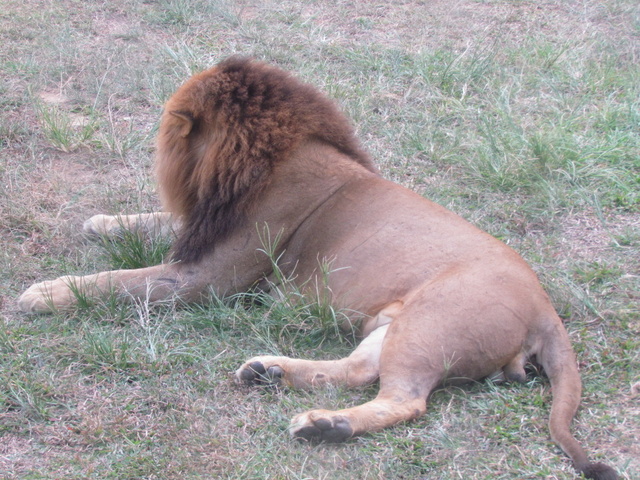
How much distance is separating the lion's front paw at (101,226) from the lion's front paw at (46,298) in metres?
0.68

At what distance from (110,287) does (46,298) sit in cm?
29

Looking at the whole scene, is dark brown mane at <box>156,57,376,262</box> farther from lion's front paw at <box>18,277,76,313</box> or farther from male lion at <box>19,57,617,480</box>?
lion's front paw at <box>18,277,76,313</box>

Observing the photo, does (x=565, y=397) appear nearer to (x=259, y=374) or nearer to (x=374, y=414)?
(x=374, y=414)

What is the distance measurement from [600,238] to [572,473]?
194 cm

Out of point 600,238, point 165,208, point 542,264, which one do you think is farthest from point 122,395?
point 600,238

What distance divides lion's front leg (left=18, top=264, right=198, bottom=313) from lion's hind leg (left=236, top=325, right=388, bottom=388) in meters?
0.65

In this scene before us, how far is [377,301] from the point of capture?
10.3ft

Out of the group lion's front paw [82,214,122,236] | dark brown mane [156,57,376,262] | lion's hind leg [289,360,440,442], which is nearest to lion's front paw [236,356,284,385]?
lion's hind leg [289,360,440,442]

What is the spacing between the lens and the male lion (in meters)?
2.79

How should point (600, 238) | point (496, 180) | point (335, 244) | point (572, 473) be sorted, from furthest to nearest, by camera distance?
point (496, 180), point (600, 238), point (335, 244), point (572, 473)

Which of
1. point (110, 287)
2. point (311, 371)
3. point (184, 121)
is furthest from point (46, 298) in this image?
point (311, 371)

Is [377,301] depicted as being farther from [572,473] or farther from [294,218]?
[572,473]

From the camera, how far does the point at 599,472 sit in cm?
234

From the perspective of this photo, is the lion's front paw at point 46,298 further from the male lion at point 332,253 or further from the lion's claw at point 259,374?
the lion's claw at point 259,374
